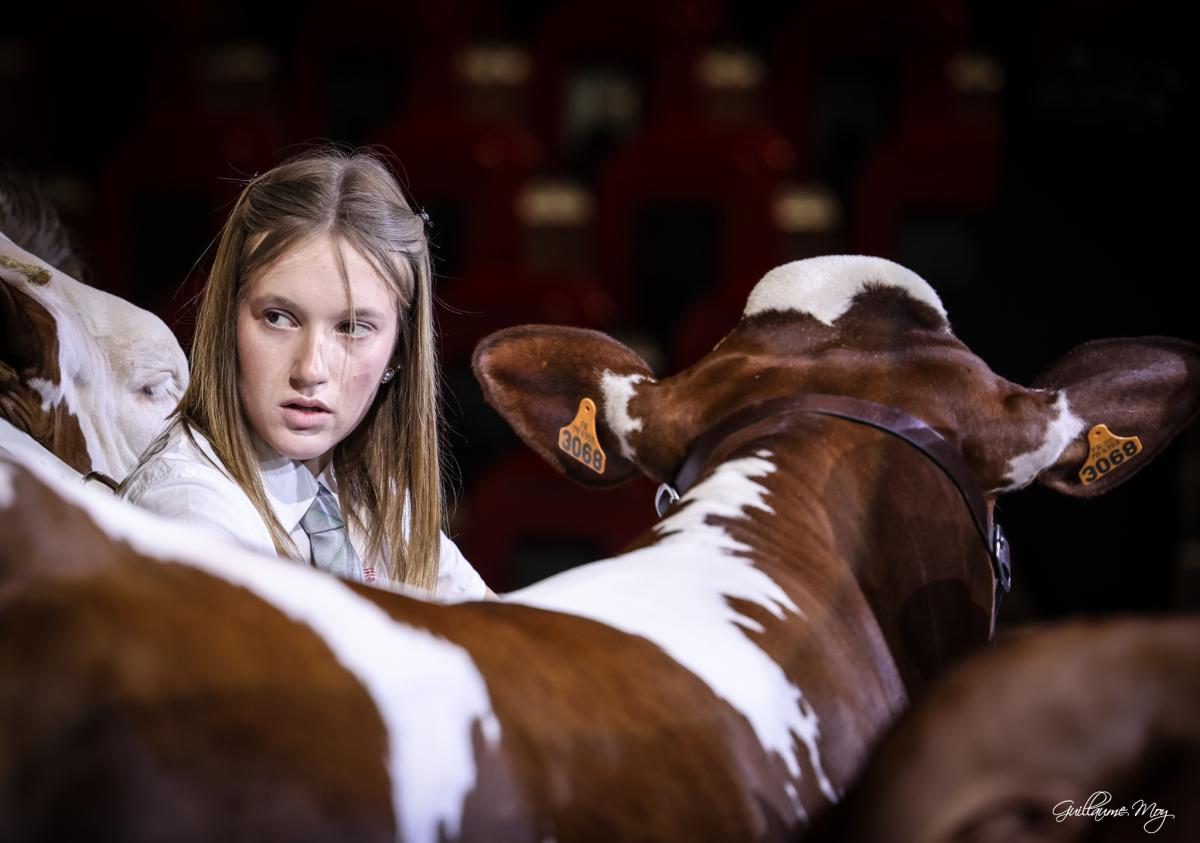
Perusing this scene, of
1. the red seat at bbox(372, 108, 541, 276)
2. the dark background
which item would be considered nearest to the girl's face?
the dark background

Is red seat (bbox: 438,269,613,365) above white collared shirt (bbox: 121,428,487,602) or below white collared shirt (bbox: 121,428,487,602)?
below

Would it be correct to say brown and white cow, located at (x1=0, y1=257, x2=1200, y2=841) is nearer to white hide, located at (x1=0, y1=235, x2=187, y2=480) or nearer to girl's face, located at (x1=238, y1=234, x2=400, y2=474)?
girl's face, located at (x1=238, y1=234, x2=400, y2=474)

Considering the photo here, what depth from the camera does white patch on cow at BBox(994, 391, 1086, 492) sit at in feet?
2.52

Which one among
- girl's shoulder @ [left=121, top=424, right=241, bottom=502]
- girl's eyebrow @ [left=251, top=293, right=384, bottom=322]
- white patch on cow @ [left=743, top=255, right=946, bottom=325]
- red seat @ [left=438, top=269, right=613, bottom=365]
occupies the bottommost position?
red seat @ [left=438, top=269, right=613, bottom=365]

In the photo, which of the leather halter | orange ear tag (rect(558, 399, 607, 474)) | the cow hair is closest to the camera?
the leather halter

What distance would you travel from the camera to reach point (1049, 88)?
7.02 ft

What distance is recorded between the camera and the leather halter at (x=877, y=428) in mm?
718

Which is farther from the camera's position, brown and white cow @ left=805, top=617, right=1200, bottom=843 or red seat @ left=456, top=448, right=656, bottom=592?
red seat @ left=456, top=448, right=656, bottom=592

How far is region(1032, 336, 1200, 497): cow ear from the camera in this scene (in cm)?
81

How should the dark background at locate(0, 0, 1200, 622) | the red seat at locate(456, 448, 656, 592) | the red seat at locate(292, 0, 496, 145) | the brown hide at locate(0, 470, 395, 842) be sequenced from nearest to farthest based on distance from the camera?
the brown hide at locate(0, 470, 395, 842) → the dark background at locate(0, 0, 1200, 622) → the red seat at locate(456, 448, 656, 592) → the red seat at locate(292, 0, 496, 145)

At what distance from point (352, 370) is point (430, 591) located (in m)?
0.15

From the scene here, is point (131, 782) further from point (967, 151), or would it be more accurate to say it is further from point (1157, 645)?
point (967, 151)

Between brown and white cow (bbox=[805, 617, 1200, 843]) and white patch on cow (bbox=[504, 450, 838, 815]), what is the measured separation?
0.36ft

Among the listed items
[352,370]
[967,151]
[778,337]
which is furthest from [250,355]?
[967,151]
